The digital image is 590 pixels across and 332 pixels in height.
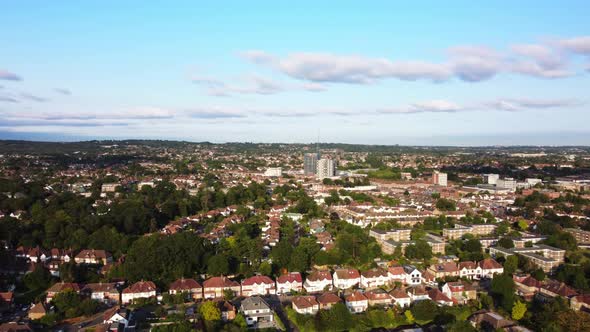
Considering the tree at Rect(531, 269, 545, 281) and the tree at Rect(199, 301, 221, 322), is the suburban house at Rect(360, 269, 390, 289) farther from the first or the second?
the tree at Rect(199, 301, 221, 322)

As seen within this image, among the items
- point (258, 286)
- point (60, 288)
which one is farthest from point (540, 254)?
point (60, 288)

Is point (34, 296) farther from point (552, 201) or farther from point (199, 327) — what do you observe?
point (552, 201)

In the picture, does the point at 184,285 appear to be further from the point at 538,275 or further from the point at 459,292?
the point at 538,275

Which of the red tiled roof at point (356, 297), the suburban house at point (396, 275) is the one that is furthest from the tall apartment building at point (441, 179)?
the red tiled roof at point (356, 297)

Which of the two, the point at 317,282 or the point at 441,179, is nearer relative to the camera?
the point at 317,282

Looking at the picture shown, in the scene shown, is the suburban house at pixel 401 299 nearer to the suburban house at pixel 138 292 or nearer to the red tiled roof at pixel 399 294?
the red tiled roof at pixel 399 294

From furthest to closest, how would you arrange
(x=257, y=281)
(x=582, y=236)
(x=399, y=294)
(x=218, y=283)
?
(x=582, y=236) < (x=257, y=281) < (x=218, y=283) < (x=399, y=294)

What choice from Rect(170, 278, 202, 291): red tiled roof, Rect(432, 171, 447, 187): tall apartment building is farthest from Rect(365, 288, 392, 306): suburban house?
Rect(432, 171, 447, 187): tall apartment building
